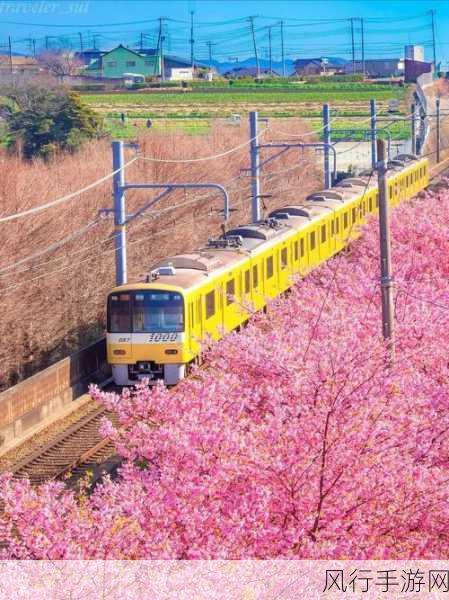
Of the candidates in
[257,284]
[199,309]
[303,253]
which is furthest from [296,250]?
[199,309]

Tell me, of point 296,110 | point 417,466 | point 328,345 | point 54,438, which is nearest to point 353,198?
point 54,438

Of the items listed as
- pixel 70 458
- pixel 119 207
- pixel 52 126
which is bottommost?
pixel 70 458

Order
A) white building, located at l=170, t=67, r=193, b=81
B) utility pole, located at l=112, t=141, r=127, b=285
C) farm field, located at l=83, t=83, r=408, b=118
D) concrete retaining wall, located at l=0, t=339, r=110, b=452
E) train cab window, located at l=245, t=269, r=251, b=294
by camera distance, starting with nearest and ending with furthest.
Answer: concrete retaining wall, located at l=0, t=339, r=110, b=452, utility pole, located at l=112, t=141, r=127, b=285, train cab window, located at l=245, t=269, r=251, b=294, farm field, located at l=83, t=83, r=408, b=118, white building, located at l=170, t=67, r=193, b=81

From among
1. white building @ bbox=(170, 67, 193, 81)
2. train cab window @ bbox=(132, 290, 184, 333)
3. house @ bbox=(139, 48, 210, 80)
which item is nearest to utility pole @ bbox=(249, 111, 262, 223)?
train cab window @ bbox=(132, 290, 184, 333)

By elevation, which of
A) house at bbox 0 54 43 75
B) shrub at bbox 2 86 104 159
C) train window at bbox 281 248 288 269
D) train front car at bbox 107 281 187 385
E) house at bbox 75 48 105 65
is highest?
house at bbox 75 48 105 65

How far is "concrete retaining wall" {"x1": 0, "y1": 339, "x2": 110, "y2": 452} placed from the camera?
1762 cm

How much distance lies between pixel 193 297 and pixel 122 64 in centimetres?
9824

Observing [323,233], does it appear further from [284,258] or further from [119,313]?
[119,313]

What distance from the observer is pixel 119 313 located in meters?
19.5

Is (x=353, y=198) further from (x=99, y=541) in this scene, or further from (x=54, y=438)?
(x=99, y=541)

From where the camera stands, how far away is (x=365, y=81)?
99.7m

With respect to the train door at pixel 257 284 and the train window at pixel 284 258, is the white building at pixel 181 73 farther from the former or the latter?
the train door at pixel 257 284

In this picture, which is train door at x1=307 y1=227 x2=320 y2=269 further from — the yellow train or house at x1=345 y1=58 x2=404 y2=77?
house at x1=345 y1=58 x2=404 y2=77

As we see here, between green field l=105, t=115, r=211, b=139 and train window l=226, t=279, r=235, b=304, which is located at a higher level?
green field l=105, t=115, r=211, b=139
